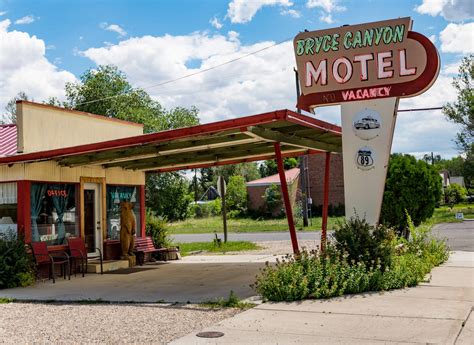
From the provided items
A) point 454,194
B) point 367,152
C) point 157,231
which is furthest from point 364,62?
point 454,194

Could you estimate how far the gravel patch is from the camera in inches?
303

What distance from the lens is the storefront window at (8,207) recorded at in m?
13.8

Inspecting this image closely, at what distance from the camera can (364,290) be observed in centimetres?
1011

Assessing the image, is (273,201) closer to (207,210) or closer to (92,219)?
(207,210)

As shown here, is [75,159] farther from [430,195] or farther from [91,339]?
[430,195]

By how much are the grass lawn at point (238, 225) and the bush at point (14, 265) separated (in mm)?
20439

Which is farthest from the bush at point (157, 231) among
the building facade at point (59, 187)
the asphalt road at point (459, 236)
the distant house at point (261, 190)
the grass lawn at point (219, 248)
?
the distant house at point (261, 190)

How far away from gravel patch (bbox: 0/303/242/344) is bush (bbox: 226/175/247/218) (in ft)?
120

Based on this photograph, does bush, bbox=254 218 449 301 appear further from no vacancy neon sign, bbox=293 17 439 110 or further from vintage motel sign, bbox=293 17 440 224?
no vacancy neon sign, bbox=293 17 439 110

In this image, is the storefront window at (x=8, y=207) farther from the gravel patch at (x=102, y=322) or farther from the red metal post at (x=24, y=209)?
the gravel patch at (x=102, y=322)

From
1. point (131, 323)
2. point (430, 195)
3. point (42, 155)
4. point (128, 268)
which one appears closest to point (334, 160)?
point (430, 195)

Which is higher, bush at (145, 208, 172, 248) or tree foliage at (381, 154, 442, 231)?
tree foliage at (381, 154, 442, 231)

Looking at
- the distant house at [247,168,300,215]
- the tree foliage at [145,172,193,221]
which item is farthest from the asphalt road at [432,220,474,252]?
the distant house at [247,168,300,215]

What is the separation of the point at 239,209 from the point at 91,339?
39.8m
